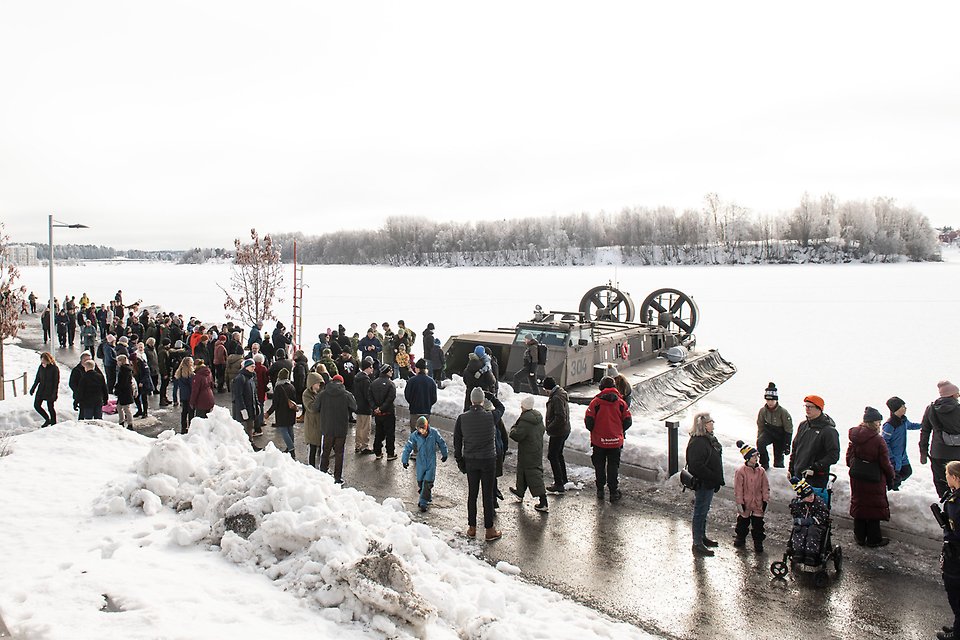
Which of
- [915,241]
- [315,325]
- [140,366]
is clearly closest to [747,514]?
[140,366]

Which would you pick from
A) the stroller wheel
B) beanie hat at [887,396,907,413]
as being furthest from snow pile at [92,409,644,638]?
beanie hat at [887,396,907,413]

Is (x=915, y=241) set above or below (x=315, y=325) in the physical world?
above

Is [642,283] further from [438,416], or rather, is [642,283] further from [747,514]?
[747,514]

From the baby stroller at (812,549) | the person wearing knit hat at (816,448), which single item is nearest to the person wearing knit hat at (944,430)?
the person wearing knit hat at (816,448)

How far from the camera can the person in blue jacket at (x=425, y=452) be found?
796 centimetres

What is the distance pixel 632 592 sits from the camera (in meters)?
6.06

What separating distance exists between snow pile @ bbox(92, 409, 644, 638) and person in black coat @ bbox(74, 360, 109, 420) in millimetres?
4242

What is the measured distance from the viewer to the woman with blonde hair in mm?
6770

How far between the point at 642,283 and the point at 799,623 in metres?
49.2

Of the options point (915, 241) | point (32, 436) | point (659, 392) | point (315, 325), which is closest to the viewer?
point (32, 436)

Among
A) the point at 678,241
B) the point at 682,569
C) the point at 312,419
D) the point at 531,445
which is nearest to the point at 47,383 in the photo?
the point at 312,419

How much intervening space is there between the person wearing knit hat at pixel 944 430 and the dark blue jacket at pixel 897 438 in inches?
15.2

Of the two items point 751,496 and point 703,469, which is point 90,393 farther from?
point 751,496

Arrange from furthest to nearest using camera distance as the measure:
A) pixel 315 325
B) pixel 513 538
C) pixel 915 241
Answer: pixel 915 241 < pixel 315 325 < pixel 513 538
